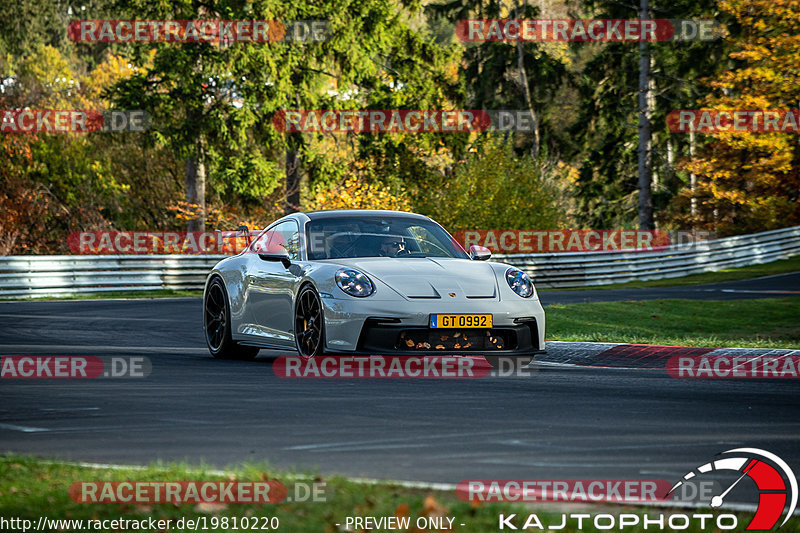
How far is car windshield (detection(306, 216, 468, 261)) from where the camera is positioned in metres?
11.4

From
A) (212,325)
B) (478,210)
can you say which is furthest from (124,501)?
(478,210)

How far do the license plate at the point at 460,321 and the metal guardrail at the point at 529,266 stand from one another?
17281mm

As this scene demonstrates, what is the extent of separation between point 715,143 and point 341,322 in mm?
40169

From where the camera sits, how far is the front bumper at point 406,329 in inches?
396

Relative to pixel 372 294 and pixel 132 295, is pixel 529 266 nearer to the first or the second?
pixel 132 295

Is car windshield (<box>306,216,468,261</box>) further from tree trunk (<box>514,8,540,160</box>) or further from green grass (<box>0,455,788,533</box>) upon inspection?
tree trunk (<box>514,8,540,160</box>)

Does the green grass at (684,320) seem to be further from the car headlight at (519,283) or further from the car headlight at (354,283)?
the car headlight at (354,283)

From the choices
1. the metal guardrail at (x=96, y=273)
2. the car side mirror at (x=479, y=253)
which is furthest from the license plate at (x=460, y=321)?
the metal guardrail at (x=96, y=273)

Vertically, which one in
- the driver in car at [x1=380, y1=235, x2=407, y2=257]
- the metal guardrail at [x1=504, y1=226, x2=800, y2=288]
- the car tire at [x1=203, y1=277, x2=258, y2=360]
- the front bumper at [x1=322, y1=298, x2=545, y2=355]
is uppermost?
the driver in car at [x1=380, y1=235, x2=407, y2=257]

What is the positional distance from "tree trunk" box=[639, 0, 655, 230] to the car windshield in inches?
1281

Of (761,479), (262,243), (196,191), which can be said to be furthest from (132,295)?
(761,479)

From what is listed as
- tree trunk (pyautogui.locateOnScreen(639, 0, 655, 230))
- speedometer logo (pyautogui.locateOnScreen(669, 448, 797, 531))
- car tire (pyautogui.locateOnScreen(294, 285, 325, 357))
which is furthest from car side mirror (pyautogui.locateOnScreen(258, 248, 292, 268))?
tree trunk (pyautogui.locateOnScreen(639, 0, 655, 230))

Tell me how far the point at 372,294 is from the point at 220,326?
3.13m

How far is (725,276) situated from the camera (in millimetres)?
36625
